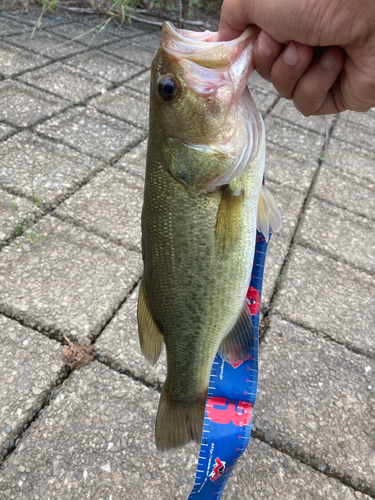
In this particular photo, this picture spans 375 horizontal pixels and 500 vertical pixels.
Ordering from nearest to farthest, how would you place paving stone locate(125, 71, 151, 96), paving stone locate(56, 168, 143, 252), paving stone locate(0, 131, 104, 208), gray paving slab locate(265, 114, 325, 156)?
paving stone locate(56, 168, 143, 252)
paving stone locate(0, 131, 104, 208)
gray paving slab locate(265, 114, 325, 156)
paving stone locate(125, 71, 151, 96)

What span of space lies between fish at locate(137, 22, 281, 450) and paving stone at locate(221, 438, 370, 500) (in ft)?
1.46

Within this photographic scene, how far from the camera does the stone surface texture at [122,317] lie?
1.74 metres

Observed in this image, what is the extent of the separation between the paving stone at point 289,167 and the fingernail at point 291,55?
7.49 feet

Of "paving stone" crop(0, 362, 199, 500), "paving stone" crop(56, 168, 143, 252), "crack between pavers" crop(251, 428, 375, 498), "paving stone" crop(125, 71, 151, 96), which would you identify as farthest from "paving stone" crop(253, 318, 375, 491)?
"paving stone" crop(125, 71, 151, 96)

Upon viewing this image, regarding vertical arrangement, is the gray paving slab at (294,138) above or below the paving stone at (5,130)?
below

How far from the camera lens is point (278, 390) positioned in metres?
2.10

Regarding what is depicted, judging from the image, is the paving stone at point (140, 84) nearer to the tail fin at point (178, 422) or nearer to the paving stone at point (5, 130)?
the paving stone at point (5, 130)

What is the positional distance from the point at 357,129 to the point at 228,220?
15.7 ft

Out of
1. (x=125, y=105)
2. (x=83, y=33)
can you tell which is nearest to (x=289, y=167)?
(x=125, y=105)

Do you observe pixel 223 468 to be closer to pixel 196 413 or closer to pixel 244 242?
pixel 196 413

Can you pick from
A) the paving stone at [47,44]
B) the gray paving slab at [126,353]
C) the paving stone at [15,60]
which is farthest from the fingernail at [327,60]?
the paving stone at [47,44]

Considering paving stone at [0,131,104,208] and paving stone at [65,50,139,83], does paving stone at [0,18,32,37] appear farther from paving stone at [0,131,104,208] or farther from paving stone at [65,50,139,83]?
paving stone at [0,131,104,208]

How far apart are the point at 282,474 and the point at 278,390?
1.38ft

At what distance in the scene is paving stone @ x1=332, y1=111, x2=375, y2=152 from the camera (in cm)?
497
